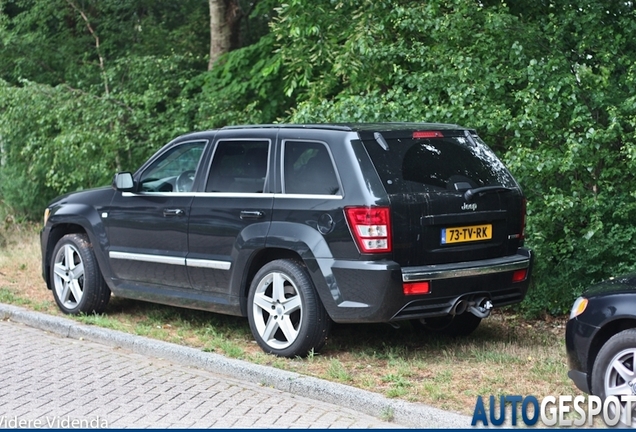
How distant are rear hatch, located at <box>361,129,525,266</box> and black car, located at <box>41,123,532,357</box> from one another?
0.01 m

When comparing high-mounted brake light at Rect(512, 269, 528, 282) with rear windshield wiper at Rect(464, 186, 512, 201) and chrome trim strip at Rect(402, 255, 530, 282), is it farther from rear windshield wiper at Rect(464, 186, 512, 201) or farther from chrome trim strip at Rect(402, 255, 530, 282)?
rear windshield wiper at Rect(464, 186, 512, 201)

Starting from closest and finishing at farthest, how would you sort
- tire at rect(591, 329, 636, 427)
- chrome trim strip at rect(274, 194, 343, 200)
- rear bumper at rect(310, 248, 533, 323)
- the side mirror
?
tire at rect(591, 329, 636, 427) < rear bumper at rect(310, 248, 533, 323) < chrome trim strip at rect(274, 194, 343, 200) < the side mirror

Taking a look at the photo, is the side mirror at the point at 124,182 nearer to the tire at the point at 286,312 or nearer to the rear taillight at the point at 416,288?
the tire at the point at 286,312

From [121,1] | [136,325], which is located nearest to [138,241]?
[136,325]

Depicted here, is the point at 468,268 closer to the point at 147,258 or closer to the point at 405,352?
the point at 405,352

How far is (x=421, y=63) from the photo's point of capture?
34.4ft

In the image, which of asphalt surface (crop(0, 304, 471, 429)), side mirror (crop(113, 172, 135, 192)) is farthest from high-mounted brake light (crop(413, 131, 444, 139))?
side mirror (crop(113, 172, 135, 192))

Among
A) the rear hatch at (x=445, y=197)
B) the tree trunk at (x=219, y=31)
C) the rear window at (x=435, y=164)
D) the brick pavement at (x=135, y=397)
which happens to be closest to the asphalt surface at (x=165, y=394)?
the brick pavement at (x=135, y=397)

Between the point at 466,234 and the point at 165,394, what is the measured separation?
2.61 meters

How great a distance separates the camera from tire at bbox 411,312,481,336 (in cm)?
853

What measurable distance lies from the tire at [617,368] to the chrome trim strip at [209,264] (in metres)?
3.37

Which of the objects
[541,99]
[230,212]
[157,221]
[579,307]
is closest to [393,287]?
[579,307]

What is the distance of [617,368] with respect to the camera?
575 cm

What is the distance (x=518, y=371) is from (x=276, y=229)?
2186 millimetres
